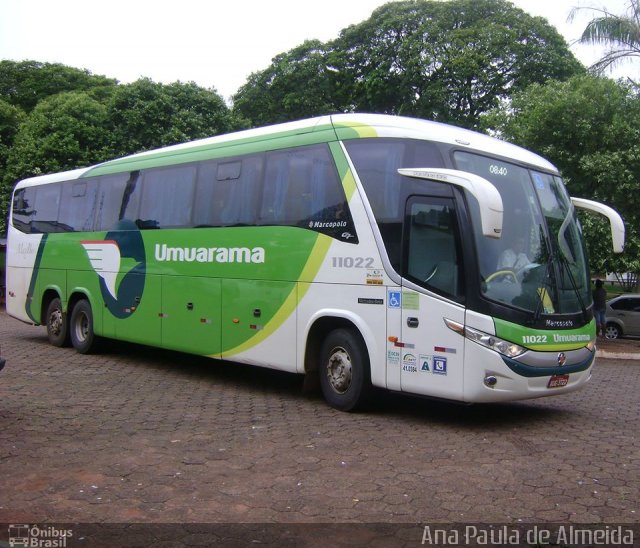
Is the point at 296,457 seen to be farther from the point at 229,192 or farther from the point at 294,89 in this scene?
the point at 294,89

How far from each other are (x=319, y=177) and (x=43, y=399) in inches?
176

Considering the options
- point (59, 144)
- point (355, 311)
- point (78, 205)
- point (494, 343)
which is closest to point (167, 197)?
point (78, 205)

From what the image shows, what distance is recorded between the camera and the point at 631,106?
58.1 feet

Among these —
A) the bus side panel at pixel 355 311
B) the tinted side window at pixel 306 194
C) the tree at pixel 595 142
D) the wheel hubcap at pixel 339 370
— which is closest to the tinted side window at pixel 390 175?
the tinted side window at pixel 306 194

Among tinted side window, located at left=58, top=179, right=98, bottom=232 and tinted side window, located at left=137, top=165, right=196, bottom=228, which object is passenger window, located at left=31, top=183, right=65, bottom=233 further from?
tinted side window, located at left=137, top=165, right=196, bottom=228

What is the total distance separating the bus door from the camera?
747cm

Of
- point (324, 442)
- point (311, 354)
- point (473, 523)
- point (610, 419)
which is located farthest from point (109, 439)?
point (610, 419)

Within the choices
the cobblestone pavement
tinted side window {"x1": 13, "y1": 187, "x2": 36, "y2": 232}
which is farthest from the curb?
tinted side window {"x1": 13, "y1": 187, "x2": 36, "y2": 232}

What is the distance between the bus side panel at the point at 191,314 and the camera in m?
10.3

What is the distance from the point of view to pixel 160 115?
24.9 m

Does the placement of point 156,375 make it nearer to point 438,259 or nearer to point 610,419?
point 438,259

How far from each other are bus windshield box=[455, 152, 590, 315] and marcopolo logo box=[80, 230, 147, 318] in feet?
20.7

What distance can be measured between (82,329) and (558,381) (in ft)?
31.0

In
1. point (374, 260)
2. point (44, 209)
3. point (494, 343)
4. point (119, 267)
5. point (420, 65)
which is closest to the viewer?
point (494, 343)
